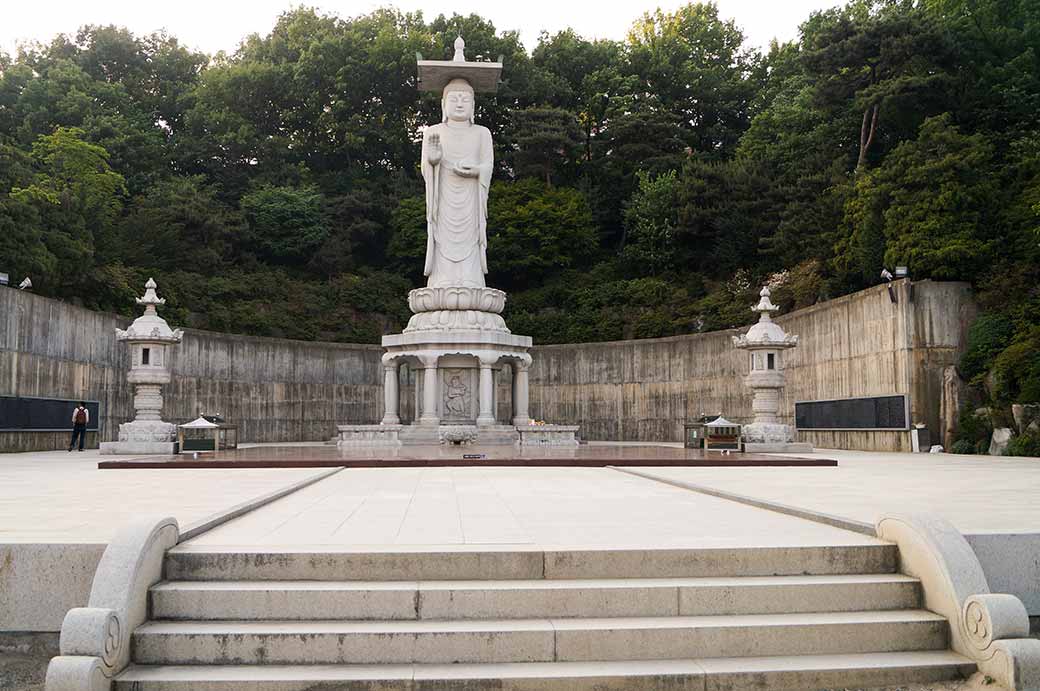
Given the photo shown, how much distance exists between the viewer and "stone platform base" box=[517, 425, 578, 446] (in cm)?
2216

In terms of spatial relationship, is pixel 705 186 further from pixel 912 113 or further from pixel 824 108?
pixel 912 113

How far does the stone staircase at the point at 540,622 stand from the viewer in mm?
5254

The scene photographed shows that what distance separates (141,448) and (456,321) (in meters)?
9.12

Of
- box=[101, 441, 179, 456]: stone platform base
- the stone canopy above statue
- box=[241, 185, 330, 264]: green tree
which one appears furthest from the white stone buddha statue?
box=[241, 185, 330, 264]: green tree

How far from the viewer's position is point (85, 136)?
1491 inches

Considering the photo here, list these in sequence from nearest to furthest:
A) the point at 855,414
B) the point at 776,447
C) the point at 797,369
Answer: the point at 776,447
the point at 855,414
the point at 797,369

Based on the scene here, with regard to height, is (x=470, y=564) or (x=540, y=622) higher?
(x=470, y=564)

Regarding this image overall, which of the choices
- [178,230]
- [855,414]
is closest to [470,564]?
[855,414]

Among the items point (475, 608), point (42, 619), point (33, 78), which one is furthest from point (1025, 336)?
point (33, 78)

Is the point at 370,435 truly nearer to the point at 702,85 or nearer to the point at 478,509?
the point at 478,509

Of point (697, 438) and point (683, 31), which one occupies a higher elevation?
point (683, 31)

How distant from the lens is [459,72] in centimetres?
2720

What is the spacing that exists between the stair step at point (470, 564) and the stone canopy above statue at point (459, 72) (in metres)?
22.7

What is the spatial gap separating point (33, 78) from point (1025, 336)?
41207mm
